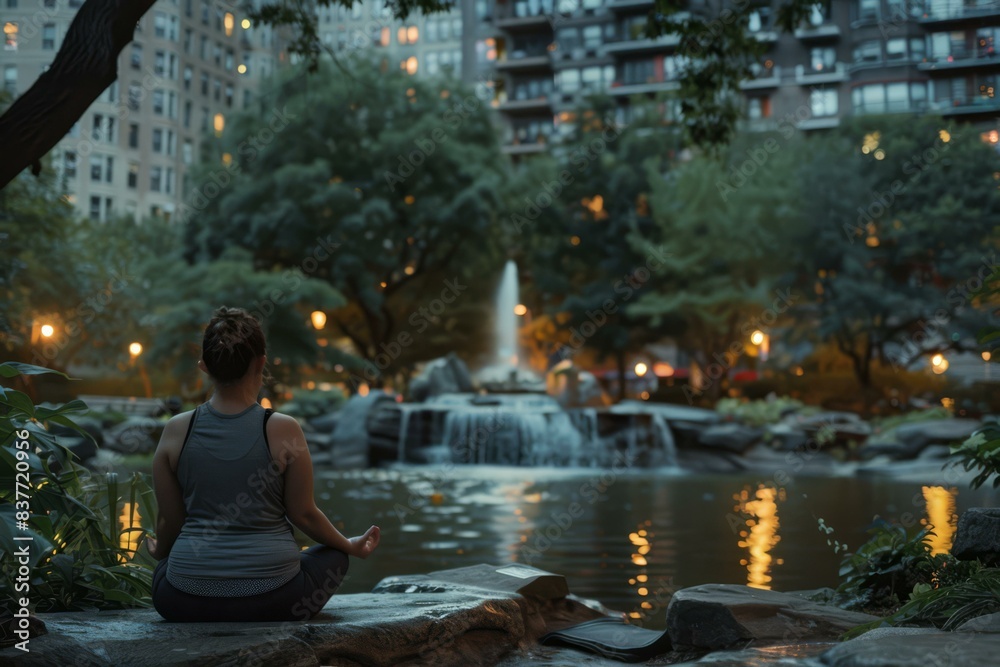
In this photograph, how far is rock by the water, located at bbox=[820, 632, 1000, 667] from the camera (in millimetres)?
3271

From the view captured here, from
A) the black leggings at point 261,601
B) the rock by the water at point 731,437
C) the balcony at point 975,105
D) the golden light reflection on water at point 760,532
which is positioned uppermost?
the balcony at point 975,105

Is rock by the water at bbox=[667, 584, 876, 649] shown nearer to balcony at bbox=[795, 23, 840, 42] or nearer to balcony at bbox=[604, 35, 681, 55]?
balcony at bbox=[795, 23, 840, 42]

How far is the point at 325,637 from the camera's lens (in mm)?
3771

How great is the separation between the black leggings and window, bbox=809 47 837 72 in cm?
5140

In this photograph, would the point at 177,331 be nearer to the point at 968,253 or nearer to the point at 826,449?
the point at 826,449

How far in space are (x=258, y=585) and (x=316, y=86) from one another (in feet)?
105

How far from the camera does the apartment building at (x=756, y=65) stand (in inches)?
1387

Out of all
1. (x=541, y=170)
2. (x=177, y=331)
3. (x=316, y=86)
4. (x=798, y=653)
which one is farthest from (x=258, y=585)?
(x=541, y=170)

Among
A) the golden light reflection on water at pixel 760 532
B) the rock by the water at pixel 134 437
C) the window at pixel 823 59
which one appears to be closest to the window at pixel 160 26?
the rock by the water at pixel 134 437

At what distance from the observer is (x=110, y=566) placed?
4.70m

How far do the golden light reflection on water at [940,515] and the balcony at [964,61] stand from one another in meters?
5.20

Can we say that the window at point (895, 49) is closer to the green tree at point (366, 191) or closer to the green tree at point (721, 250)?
the green tree at point (721, 250)

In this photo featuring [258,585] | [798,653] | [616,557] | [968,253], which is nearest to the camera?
[258,585]

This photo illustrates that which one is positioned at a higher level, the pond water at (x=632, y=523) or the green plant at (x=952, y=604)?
the green plant at (x=952, y=604)
